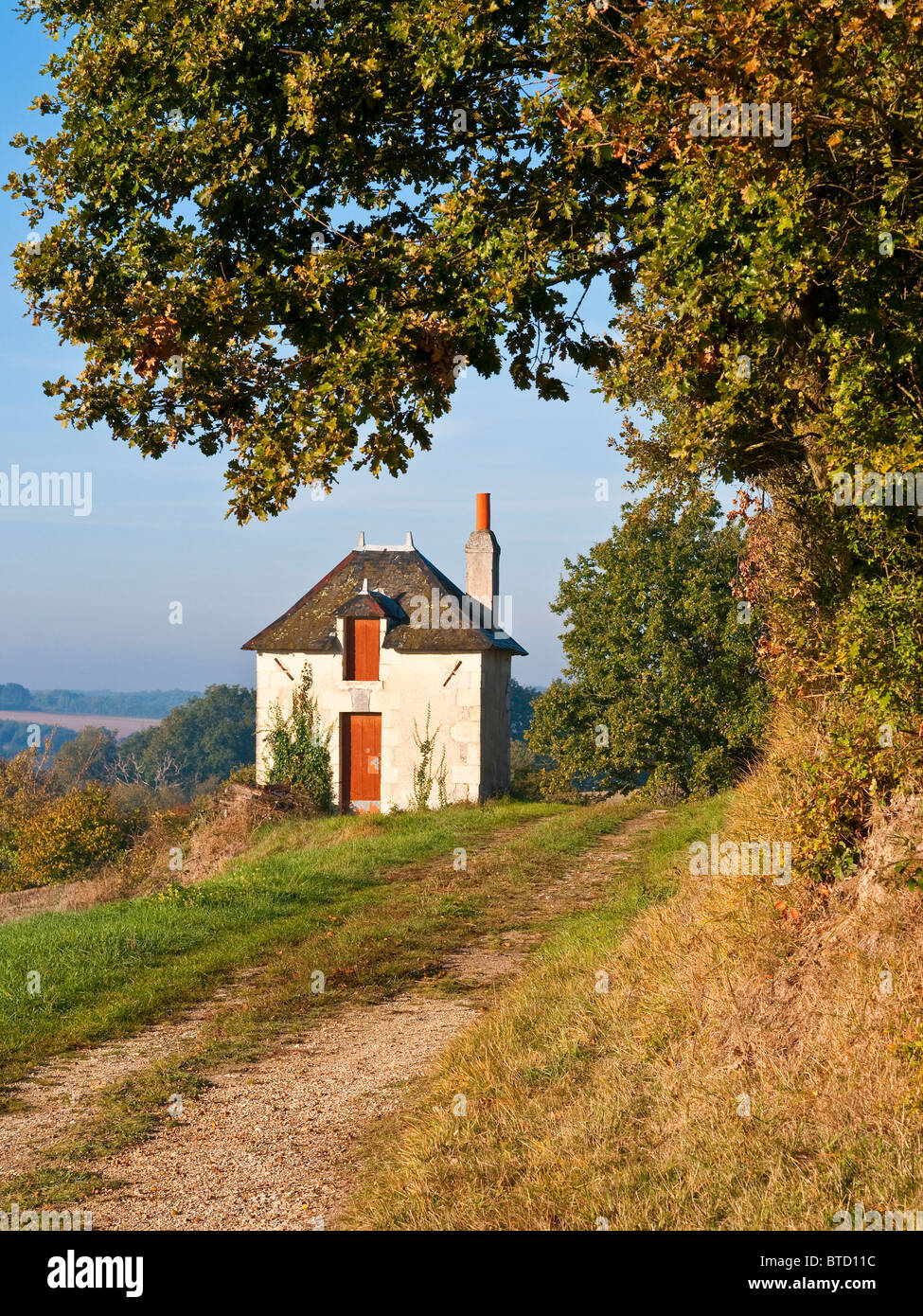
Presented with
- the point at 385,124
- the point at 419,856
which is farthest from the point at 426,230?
the point at 419,856

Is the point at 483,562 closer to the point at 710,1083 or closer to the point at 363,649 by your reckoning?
the point at 363,649

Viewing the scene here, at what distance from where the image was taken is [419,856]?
60.4ft

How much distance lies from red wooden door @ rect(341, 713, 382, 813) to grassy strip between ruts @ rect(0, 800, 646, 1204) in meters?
7.03

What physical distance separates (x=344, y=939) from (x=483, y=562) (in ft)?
69.5

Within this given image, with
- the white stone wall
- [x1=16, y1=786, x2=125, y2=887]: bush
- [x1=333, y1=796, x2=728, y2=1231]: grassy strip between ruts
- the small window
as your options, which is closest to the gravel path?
[x1=333, y1=796, x2=728, y2=1231]: grassy strip between ruts

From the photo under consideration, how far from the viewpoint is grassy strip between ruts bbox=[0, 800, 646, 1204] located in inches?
279

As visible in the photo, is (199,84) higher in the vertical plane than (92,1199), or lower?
higher

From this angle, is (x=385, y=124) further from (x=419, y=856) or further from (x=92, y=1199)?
(x=419, y=856)

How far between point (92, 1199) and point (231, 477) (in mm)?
5086

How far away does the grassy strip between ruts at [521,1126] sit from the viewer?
5.29 m

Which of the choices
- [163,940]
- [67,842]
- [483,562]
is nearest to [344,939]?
[163,940]

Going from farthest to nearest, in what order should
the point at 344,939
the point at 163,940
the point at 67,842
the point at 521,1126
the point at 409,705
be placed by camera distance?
the point at 67,842, the point at 409,705, the point at 344,939, the point at 163,940, the point at 521,1126

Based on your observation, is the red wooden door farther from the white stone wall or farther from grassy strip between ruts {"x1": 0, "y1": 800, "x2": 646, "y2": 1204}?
grassy strip between ruts {"x1": 0, "y1": 800, "x2": 646, "y2": 1204}

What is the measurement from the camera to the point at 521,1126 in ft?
20.2
